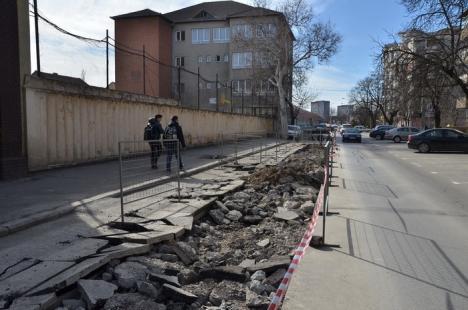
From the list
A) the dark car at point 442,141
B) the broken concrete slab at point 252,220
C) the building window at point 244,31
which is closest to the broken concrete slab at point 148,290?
the broken concrete slab at point 252,220

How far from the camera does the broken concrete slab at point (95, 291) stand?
4090 millimetres

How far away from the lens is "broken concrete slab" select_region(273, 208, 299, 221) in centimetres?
817

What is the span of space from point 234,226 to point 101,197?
9.75 feet

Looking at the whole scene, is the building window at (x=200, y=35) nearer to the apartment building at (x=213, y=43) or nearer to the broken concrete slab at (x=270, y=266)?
the apartment building at (x=213, y=43)

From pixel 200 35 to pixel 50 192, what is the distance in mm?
60081

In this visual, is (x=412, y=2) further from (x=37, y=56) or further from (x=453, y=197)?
(x=37, y=56)

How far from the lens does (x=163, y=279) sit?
472cm

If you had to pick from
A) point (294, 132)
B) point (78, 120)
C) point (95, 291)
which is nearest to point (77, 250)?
point (95, 291)

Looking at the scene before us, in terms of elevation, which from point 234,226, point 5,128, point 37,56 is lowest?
point 234,226

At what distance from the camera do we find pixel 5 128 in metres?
11.1

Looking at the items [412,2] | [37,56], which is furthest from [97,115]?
[412,2]

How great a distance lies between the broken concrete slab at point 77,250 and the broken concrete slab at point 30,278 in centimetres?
18

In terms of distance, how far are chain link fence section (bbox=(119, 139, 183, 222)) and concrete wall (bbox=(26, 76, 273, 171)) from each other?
3.71 meters

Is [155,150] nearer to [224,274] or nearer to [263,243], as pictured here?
[263,243]
